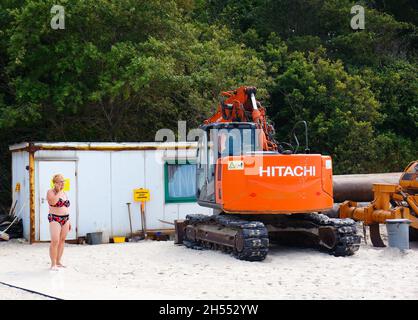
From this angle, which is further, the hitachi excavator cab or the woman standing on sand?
the hitachi excavator cab

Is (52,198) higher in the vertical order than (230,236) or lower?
higher

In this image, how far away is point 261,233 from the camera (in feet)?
44.5

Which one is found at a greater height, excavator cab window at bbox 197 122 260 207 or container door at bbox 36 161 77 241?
excavator cab window at bbox 197 122 260 207

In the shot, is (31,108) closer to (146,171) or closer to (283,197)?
(146,171)

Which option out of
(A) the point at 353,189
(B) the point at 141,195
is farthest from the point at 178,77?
(A) the point at 353,189

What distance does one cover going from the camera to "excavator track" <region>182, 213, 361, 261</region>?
13.5m

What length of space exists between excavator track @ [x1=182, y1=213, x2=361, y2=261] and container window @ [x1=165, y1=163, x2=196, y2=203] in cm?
312

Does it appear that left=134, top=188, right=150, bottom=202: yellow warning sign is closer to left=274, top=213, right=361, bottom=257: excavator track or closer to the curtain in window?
the curtain in window

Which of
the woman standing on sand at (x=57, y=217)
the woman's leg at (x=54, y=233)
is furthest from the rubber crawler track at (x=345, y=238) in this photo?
the woman's leg at (x=54, y=233)

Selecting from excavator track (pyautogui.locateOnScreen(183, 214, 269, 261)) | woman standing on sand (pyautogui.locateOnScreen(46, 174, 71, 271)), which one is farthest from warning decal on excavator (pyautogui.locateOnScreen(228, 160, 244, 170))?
woman standing on sand (pyautogui.locateOnScreen(46, 174, 71, 271))

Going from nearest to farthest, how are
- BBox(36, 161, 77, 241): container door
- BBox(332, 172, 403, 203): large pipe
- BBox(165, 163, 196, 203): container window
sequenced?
BBox(36, 161, 77, 241): container door
BBox(165, 163, 196, 203): container window
BBox(332, 172, 403, 203): large pipe

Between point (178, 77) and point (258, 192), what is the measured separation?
360 inches

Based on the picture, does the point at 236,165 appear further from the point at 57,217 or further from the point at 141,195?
the point at 141,195
